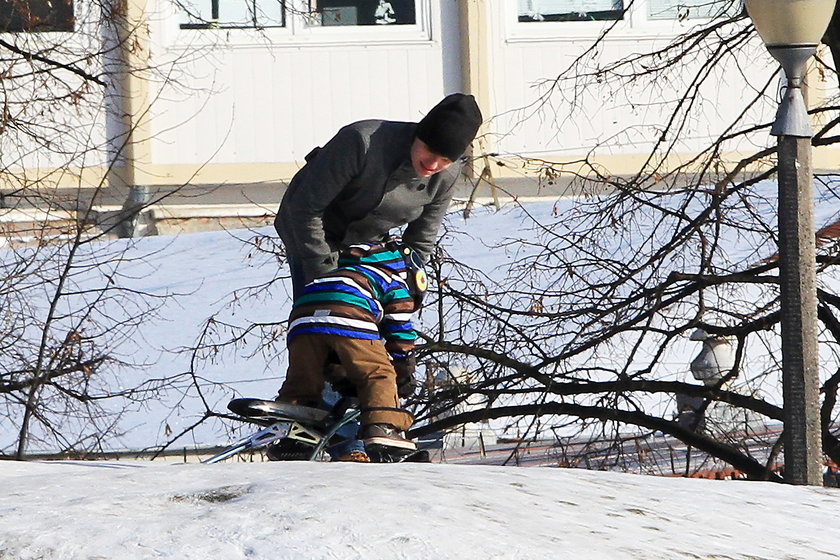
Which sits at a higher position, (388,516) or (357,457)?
(388,516)

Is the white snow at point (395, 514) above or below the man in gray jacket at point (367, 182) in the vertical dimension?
below

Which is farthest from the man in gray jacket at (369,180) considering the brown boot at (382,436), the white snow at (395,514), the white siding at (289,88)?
the white siding at (289,88)

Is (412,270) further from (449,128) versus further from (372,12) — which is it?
(372,12)

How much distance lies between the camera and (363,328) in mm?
5129

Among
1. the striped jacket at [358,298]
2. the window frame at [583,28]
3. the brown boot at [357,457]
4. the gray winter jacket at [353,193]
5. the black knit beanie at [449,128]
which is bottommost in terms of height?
the brown boot at [357,457]

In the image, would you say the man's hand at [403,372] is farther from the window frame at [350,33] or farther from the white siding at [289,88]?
the window frame at [350,33]

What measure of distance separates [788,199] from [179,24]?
10722mm

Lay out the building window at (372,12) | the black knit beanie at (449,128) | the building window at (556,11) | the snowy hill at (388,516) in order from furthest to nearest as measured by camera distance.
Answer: the building window at (556,11) < the building window at (372,12) < the black knit beanie at (449,128) < the snowy hill at (388,516)

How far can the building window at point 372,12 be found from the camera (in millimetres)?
15984

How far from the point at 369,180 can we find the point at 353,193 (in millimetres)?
107

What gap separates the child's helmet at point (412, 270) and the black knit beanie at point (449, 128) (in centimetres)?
46

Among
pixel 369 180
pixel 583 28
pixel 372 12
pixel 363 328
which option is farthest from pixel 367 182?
pixel 583 28

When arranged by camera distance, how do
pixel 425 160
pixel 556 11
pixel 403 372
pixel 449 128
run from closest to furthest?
pixel 449 128 → pixel 425 160 → pixel 403 372 → pixel 556 11

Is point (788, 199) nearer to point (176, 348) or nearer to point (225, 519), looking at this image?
point (225, 519)
